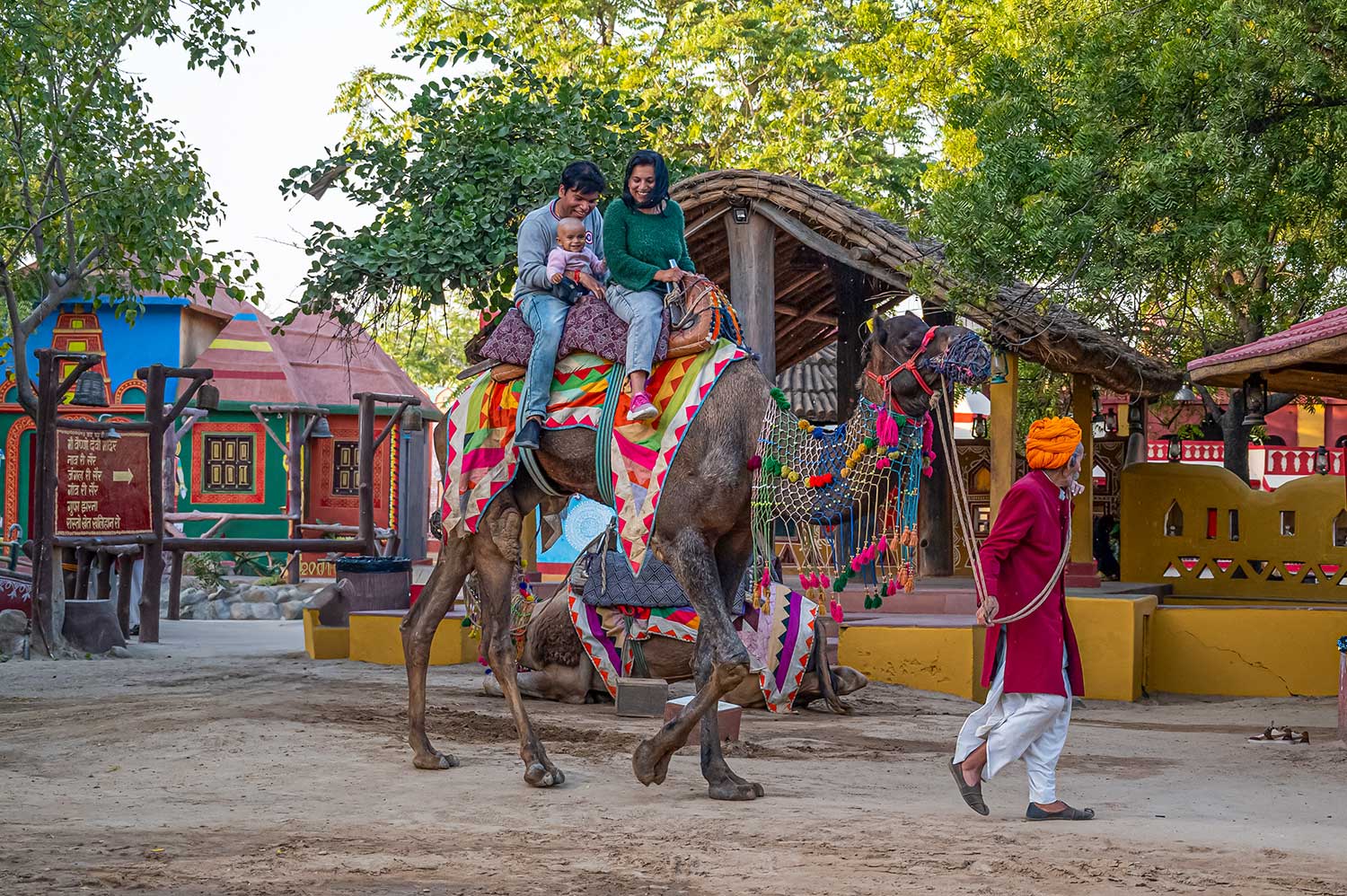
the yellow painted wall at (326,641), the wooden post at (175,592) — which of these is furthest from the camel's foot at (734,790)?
the wooden post at (175,592)

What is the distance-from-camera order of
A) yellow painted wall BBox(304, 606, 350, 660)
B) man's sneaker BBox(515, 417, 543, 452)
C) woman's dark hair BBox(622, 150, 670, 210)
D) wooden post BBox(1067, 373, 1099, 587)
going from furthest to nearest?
wooden post BBox(1067, 373, 1099, 587), yellow painted wall BBox(304, 606, 350, 660), man's sneaker BBox(515, 417, 543, 452), woman's dark hair BBox(622, 150, 670, 210)

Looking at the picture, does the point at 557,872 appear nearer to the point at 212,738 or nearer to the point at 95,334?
the point at 212,738

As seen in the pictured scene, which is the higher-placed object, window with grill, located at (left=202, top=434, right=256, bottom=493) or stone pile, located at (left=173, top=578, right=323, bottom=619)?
window with grill, located at (left=202, top=434, right=256, bottom=493)

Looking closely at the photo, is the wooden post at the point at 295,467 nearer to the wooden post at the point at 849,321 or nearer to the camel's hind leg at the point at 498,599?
the wooden post at the point at 849,321

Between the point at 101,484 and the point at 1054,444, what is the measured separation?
10.4 meters

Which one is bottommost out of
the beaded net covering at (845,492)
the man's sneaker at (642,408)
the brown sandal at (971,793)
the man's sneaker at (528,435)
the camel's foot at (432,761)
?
Result: the camel's foot at (432,761)

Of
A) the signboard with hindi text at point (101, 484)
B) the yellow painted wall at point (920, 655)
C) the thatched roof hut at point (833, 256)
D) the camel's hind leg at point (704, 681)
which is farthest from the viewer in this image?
the signboard with hindi text at point (101, 484)

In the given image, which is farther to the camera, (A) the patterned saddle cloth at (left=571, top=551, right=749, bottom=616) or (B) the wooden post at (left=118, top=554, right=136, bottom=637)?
(B) the wooden post at (left=118, top=554, right=136, bottom=637)

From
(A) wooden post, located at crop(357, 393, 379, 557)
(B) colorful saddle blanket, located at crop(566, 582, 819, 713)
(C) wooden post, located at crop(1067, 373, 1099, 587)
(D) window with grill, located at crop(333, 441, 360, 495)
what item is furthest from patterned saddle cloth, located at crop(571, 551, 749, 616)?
(D) window with grill, located at crop(333, 441, 360, 495)

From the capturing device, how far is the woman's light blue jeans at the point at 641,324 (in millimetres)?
6742

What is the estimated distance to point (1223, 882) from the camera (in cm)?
479

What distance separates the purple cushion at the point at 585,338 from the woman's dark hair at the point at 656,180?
20.0 inches

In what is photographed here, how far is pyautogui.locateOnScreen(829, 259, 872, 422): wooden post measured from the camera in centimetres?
1416

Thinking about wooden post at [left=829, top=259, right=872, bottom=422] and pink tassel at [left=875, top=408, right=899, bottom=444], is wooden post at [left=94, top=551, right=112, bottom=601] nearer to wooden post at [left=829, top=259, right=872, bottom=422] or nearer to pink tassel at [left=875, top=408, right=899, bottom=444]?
wooden post at [left=829, top=259, right=872, bottom=422]
